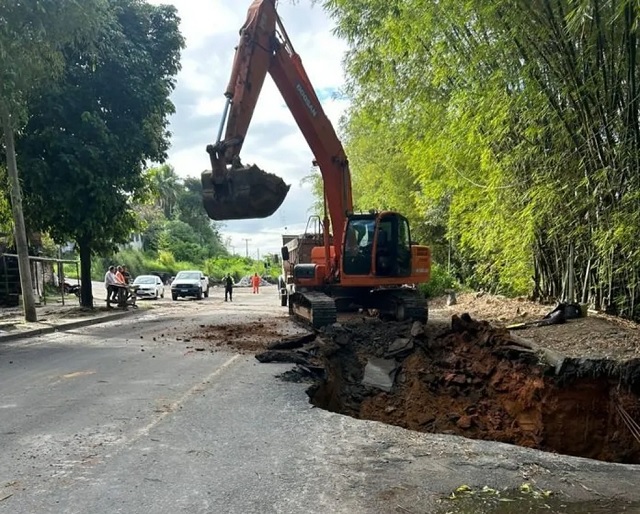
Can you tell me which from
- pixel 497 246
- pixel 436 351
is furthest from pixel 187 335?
pixel 497 246

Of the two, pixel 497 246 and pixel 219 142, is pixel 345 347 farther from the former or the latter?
pixel 497 246

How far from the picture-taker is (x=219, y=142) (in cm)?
999

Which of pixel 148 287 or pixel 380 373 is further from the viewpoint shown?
pixel 148 287

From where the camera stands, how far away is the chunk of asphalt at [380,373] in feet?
26.2

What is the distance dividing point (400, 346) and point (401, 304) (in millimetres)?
2929

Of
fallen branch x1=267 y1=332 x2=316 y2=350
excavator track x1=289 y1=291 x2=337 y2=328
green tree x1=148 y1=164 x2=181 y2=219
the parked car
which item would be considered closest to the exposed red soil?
excavator track x1=289 y1=291 x2=337 y2=328

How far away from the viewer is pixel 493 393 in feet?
25.2

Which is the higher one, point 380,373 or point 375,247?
point 375,247

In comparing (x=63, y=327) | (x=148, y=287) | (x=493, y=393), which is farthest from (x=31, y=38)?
(x=148, y=287)

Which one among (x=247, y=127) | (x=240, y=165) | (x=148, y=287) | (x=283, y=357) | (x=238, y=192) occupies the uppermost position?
(x=247, y=127)

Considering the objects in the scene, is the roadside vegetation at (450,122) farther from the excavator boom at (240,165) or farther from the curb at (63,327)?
the curb at (63,327)

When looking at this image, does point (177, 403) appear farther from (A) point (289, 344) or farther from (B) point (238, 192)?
(B) point (238, 192)

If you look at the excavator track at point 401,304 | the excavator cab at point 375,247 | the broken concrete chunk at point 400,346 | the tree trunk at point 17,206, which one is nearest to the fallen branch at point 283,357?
the broken concrete chunk at point 400,346

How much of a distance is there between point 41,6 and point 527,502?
38.2 ft
